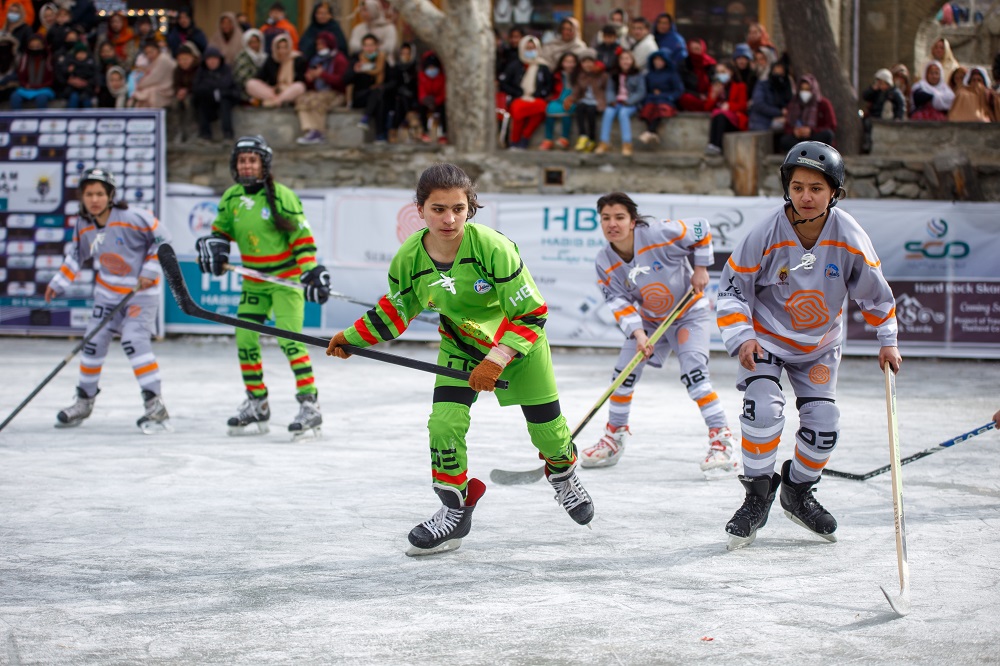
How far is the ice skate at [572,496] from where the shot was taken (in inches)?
195

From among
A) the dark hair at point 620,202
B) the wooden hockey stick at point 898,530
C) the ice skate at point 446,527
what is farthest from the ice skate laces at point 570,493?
the dark hair at point 620,202

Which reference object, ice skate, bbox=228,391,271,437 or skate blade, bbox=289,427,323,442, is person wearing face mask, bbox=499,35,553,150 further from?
skate blade, bbox=289,427,323,442

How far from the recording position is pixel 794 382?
16.3ft

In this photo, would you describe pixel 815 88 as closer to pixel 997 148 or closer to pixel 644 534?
pixel 997 148

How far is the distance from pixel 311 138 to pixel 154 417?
22.7ft

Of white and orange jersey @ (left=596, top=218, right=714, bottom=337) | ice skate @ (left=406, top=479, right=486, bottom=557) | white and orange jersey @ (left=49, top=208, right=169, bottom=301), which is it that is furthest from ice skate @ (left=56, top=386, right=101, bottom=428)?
ice skate @ (left=406, top=479, right=486, bottom=557)

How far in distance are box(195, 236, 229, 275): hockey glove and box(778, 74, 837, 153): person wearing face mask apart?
7.52 meters

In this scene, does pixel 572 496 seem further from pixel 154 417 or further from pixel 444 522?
pixel 154 417

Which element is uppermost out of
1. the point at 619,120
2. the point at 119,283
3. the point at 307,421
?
the point at 619,120

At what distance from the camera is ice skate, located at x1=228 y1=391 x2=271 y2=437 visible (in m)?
7.81

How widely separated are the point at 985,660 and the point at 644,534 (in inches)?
72.1

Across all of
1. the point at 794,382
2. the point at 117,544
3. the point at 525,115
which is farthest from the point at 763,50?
the point at 117,544

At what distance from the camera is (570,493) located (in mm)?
4969

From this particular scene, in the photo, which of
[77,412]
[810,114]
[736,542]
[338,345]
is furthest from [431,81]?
[736,542]
